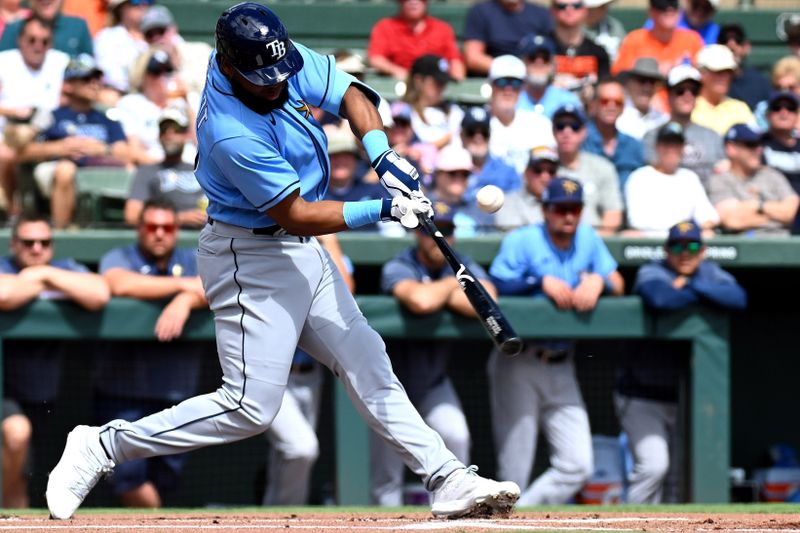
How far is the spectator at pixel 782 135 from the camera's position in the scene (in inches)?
342

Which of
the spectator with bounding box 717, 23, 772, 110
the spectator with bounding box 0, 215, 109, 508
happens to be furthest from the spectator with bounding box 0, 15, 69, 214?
the spectator with bounding box 717, 23, 772, 110

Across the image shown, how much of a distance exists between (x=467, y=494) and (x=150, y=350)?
2.89 metres

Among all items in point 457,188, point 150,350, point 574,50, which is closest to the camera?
point 150,350

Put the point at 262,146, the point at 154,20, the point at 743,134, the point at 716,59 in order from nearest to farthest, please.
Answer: the point at 262,146, the point at 743,134, the point at 154,20, the point at 716,59

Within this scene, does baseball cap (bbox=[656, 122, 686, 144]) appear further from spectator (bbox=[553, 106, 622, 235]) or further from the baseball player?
the baseball player

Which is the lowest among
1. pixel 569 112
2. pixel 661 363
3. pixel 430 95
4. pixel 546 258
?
pixel 661 363

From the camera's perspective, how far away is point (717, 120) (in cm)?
922

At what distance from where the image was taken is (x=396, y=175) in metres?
4.58

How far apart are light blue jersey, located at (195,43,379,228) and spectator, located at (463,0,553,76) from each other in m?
5.05

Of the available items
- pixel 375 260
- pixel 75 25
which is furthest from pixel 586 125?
pixel 75 25

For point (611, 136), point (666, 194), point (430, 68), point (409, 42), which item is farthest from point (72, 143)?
point (666, 194)

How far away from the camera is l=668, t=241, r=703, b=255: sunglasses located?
24.2 feet

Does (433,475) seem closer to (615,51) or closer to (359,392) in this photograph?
(359,392)

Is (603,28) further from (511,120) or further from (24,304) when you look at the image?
(24,304)
